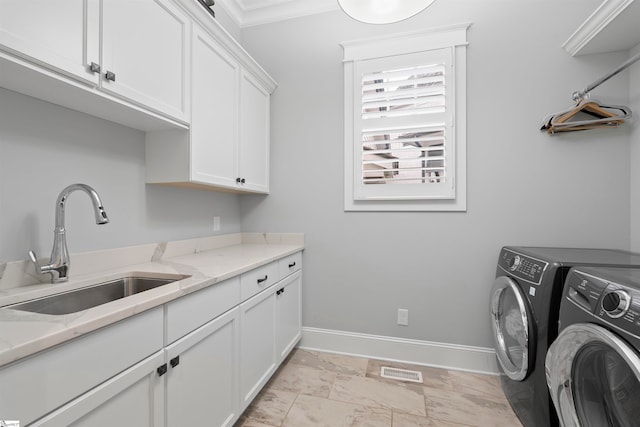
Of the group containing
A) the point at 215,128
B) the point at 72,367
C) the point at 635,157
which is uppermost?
the point at 215,128

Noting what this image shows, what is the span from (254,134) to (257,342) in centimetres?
155

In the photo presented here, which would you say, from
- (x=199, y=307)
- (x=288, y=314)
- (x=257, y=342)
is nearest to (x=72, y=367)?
(x=199, y=307)

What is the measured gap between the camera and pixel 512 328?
5.57 feet

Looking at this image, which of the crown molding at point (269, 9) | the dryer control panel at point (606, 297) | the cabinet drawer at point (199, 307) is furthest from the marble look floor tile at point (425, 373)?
the crown molding at point (269, 9)

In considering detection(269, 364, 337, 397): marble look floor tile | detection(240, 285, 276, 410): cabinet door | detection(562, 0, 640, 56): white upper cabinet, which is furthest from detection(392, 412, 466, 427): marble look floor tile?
detection(562, 0, 640, 56): white upper cabinet

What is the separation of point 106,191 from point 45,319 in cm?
87

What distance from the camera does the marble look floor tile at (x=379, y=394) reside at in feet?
5.74

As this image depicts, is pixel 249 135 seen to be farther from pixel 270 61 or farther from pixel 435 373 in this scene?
pixel 435 373

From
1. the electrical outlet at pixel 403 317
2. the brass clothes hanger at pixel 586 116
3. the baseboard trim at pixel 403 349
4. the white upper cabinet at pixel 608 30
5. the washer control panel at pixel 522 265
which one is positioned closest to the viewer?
the washer control panel at pixel 522 265

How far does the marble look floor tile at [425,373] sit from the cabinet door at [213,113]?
1.72 meters

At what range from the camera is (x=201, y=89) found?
5.53 ft

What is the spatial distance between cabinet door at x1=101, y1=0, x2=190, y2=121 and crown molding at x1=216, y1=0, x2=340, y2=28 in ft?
4.03

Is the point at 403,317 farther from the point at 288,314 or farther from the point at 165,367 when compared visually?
the point at 165,367

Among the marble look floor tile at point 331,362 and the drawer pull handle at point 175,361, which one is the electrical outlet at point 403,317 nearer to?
the marble look floor tile at point 331,362
